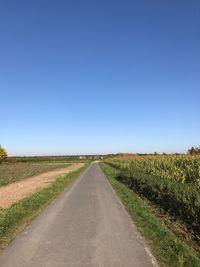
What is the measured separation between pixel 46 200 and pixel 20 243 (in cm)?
1180

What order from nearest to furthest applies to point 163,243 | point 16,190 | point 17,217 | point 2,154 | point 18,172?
point 163,243 < point 17,217 < point 16,190 < point 18,172 < point 2,154

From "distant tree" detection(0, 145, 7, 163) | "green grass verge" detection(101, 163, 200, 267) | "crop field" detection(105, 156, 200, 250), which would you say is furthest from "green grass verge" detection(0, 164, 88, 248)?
"distant tree" detection(0, 145, 7, 163)

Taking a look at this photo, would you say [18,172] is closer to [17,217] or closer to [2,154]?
[17,217]

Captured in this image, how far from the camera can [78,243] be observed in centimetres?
1081

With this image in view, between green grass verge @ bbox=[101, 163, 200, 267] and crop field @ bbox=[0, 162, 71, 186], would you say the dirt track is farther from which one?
green grass verge @ bbox=[101, 163, 200, 267]

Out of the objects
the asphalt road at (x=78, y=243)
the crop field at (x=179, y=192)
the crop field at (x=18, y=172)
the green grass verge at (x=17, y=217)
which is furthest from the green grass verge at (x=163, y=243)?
the crop field at (x=18, y=172)

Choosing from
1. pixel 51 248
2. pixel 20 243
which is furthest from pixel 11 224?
pixel 51 248

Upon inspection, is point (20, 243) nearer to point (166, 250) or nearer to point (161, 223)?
point (166, 250)

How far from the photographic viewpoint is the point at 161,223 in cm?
1443

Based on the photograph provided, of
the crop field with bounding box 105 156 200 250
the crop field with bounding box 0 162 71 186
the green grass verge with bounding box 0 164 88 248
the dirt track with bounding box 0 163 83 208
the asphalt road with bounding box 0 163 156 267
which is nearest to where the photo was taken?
the asphalt road with bounding box 0 163 156 267

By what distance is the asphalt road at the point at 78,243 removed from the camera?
8.80 meters

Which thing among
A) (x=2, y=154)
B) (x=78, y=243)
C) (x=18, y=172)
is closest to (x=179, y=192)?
(x=78, y=243)

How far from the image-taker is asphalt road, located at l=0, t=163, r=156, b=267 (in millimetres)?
8797

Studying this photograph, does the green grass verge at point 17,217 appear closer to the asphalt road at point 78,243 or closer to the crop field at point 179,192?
the asphalt road at point 78,243
